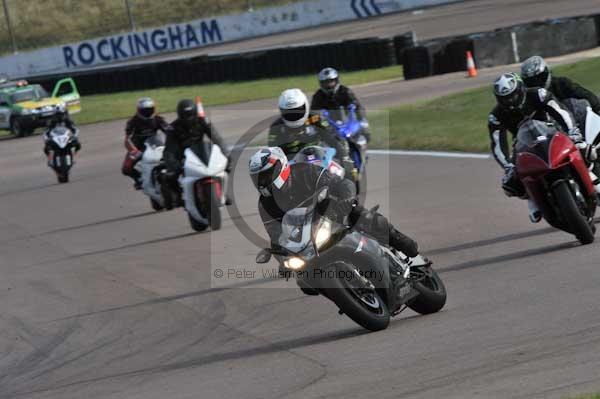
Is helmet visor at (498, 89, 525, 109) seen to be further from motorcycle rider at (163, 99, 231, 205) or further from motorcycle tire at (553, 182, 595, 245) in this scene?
motorcycle rider at (163, 99, 231, 205)

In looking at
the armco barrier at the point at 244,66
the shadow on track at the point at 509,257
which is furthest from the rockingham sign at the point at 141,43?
the shadow on track at the point at 509,257

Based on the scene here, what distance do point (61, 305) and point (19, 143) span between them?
24741 mm

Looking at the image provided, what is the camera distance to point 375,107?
26.8 metres

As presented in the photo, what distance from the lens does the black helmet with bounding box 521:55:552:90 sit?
36.0 feet

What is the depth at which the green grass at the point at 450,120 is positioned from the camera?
20.0 m

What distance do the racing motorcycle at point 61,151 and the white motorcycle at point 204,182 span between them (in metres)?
9.02

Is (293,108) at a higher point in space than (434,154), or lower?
higher

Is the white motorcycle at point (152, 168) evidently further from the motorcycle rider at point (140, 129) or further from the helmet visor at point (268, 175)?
the helmet visor at point (268, 175)

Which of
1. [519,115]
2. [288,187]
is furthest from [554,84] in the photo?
[288,187]

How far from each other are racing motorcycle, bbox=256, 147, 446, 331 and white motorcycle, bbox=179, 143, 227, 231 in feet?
19.7

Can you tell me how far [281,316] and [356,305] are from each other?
5.25 ft

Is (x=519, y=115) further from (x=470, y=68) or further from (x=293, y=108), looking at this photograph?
(x=470, y=68)

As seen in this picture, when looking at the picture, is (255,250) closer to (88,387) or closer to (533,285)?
(533,285)

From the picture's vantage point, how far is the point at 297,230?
7.68 m
